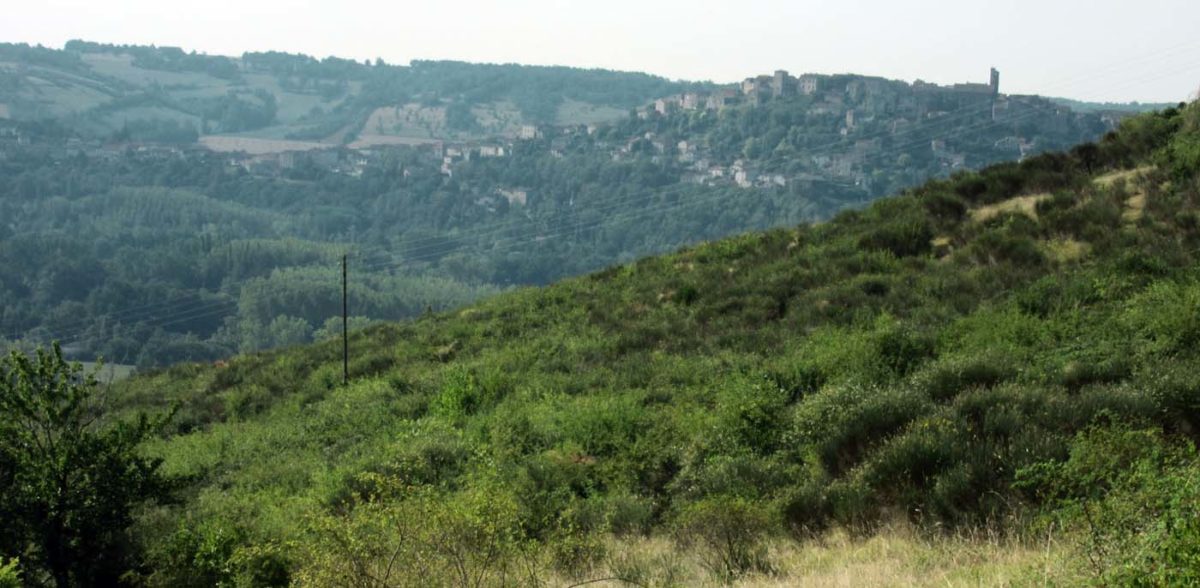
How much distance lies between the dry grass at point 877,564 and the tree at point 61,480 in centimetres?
700

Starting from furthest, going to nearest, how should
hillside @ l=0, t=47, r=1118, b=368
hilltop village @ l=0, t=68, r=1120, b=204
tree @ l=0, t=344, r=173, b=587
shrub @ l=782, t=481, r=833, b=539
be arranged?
1. hilltop village @ l=0, t=68, r=1120, b=204
2. hillside @ l=0, t=47, r=1118, b=368
3. tree @ l=0, t=344, r=173, b=587
4. shrub @ l=782, t=481, r=833, b=539

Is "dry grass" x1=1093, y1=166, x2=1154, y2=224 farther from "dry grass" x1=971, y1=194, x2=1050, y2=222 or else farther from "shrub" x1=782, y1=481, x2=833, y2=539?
"shrub" x1=782, y1=481, x2=833, y2=539

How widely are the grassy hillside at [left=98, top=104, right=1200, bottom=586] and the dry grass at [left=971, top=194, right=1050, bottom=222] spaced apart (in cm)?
11

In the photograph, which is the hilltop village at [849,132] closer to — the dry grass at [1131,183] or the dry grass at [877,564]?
the dry grass at [1131,183]

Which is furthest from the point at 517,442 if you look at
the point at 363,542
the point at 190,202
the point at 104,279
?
the point at 190,202

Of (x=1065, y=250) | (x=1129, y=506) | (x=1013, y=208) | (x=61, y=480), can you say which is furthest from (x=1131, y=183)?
(x=61, y=480)

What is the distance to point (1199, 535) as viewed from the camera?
4.68 meters

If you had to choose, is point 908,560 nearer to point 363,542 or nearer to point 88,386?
point 363,542

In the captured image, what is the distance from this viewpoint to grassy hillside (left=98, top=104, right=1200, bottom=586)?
7.20 metres

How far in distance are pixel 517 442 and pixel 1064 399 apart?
753cm

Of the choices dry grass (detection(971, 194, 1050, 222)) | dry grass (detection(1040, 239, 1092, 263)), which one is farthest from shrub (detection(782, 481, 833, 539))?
dry grass (detection(971, 194, 1050, 222))

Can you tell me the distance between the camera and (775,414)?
12836 mm

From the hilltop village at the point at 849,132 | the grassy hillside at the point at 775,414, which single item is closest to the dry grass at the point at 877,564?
the grassy hillside at the point at 775,414

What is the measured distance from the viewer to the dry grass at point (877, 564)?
6152 mm
